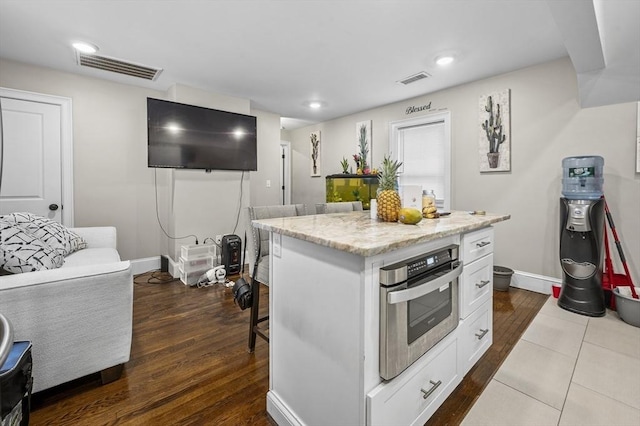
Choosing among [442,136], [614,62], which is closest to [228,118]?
[442,136]

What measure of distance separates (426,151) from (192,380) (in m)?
3.85

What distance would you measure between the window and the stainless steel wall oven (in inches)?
106

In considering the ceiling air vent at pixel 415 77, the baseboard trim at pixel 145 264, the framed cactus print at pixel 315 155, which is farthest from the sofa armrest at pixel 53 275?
the framed cactus print at pixel 315 155

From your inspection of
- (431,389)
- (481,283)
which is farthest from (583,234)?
(431,389)

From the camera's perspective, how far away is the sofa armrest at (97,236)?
2.97 m

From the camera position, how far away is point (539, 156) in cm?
317

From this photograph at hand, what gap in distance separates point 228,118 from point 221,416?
11.7ft

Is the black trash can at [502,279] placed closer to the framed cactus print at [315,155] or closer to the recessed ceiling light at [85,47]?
the framed cactus print at [315,155]

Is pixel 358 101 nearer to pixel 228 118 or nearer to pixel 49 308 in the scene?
pixel 228 118

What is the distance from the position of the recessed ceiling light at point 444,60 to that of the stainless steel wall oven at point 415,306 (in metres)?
2.29

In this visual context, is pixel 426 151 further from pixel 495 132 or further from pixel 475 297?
pixel 475 297

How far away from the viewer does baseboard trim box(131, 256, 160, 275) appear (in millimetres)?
3915

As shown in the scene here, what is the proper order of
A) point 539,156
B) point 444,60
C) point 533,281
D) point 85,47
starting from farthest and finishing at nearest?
point 533,281 < point 539,156 < point 444,60 < point 85,47

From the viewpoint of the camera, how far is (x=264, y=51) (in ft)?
9.36
